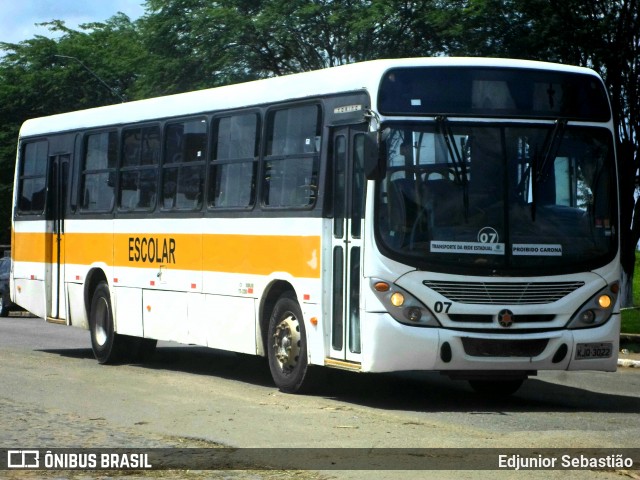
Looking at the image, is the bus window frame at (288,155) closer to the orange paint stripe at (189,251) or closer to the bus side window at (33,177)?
the orange paint stripe at (189,251)

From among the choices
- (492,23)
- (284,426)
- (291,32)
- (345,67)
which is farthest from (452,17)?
(284,426)

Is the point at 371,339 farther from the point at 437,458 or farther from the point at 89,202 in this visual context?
the point at 89,202

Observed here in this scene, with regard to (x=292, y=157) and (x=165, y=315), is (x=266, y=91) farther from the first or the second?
(x=165, y=315)

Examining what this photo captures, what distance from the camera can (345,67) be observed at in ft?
44.2

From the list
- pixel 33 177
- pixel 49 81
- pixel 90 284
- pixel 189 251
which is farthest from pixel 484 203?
pixel 49 81

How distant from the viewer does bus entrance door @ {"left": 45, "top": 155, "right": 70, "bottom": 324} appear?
1945 cm

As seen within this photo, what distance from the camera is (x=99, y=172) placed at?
61.3 feet

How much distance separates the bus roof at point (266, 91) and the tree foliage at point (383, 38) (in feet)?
48.0

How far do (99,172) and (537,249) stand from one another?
25.2ft

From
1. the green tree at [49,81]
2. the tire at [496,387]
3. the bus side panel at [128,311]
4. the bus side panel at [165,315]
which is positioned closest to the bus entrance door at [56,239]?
the bus side panel at [128,311]

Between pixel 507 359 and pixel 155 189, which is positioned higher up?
pixel 155 189

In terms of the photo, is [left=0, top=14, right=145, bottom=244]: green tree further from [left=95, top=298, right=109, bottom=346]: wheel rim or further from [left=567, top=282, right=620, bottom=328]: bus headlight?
[left=567, top=282, right=620, bottom=328]: bus headlight

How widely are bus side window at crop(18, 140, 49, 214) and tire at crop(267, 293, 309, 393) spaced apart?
22.3ft

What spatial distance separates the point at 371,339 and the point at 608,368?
2.26 m
